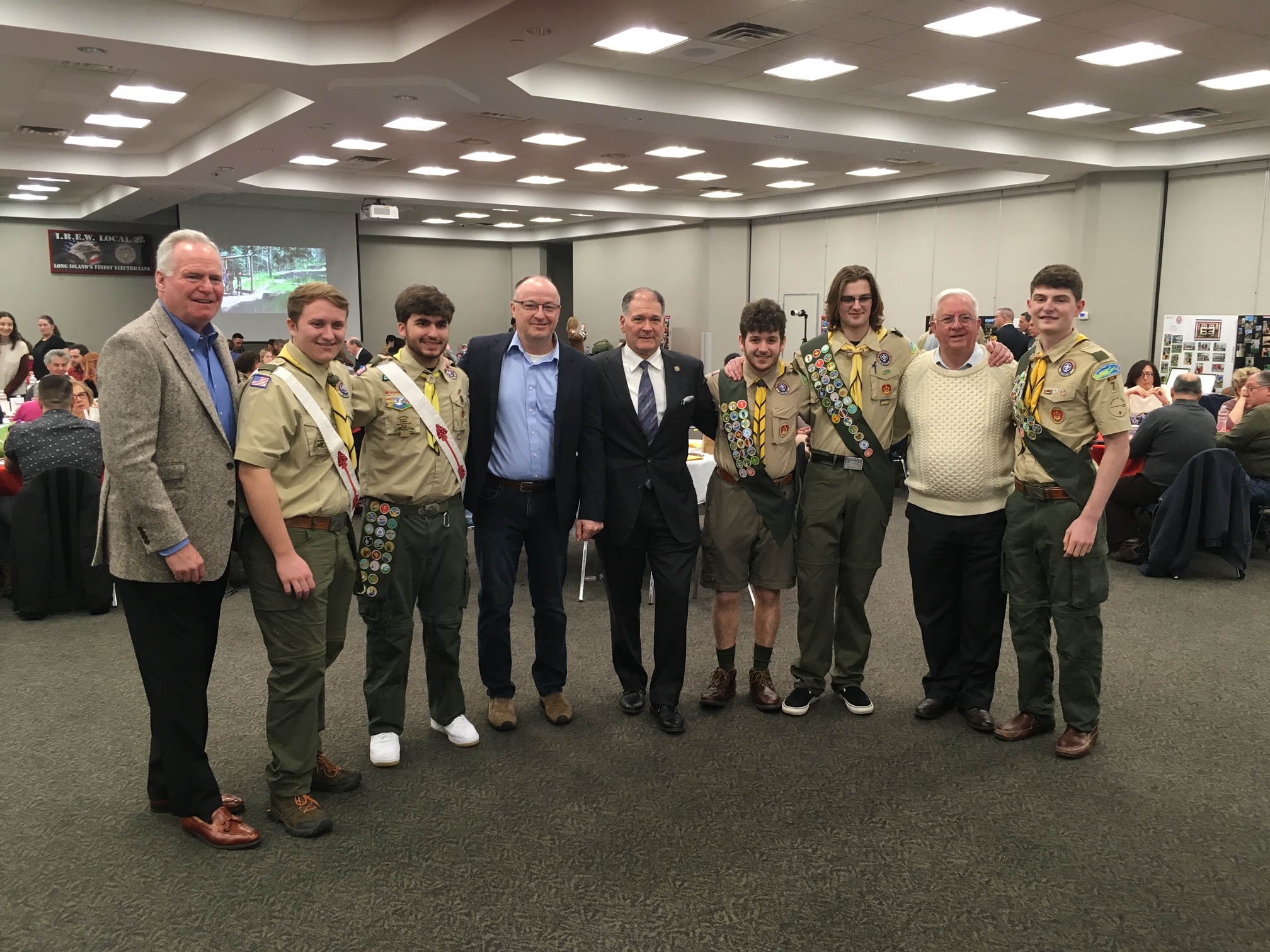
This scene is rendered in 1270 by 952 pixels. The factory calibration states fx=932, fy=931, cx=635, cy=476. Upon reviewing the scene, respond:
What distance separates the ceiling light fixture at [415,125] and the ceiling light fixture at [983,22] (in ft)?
16.6

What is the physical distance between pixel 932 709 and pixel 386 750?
2.08 meters

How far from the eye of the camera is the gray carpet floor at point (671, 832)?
7.84ft

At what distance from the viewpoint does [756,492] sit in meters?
3.59

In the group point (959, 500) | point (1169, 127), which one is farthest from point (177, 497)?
point (1169, 127)

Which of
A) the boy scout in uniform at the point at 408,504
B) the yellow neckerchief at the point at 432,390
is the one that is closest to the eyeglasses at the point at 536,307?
the boy scout in uniform at the point at 408,504

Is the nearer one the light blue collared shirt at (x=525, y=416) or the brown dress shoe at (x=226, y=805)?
the brown dress shoe at (x=226, y=805)

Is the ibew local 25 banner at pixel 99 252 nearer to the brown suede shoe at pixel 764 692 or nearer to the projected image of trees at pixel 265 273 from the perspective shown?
the projected image of trees at pixel 265 273

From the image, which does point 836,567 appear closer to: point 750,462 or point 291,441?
point 750,462

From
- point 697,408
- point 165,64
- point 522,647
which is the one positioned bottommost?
point 522,647

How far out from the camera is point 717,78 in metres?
8.15

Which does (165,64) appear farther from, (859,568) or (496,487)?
(859,568)

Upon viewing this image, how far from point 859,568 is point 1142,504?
3791mm

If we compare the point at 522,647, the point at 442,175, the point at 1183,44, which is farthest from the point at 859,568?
the point at 442,175

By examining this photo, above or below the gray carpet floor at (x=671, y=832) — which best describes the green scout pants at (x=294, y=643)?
above
